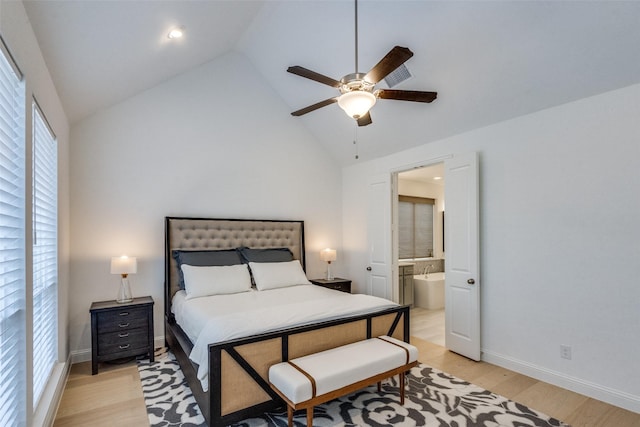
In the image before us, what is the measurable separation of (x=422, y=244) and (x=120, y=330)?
220 inches

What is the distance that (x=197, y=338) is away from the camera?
2598 mm

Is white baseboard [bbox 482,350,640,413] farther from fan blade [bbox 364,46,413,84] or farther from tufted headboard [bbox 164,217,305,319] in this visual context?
fan blade [bbox 364,46,413,84]

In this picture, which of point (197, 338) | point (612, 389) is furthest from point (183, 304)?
point (612, 389)

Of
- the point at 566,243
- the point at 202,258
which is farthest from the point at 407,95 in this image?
the point at 202,258

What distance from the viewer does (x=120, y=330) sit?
331cm

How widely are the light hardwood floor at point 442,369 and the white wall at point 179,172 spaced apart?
2.29ft

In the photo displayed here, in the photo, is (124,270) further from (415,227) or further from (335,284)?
(415,227)

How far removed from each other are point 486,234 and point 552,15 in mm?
2069

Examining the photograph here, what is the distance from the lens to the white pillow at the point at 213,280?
346cm

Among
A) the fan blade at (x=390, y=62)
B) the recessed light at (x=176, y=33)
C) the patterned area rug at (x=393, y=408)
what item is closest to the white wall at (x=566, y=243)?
the patterned area rug at (x=393, y=408)

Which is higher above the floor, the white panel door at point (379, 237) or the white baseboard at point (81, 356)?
the white panel door at point (379, 237)

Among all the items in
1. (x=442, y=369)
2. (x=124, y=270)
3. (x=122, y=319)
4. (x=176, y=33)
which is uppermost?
(x=176, y=33)

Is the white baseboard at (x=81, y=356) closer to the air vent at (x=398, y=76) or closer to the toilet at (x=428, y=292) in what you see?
the air vent at (x=398, y=76)

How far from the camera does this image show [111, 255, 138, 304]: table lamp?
3.40 meters
